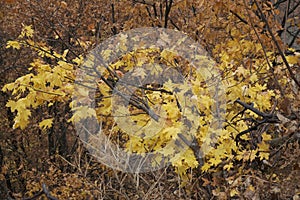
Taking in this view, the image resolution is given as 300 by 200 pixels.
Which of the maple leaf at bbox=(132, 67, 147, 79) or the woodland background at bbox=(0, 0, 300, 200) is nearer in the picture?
the woodland background at bbox=(0, 0, 300, 200)

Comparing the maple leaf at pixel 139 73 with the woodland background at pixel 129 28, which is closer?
the woodland background at pixel 129 28

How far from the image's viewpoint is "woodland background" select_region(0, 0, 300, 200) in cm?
303

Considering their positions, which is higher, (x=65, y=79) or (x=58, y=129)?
(x=65, y=79)

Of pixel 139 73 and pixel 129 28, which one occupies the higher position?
pixel 129 28

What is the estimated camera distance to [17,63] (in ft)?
34.6

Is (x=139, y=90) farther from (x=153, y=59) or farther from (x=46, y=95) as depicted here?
(x=46, y=95)

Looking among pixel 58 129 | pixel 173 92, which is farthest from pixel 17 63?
pixel 173 92

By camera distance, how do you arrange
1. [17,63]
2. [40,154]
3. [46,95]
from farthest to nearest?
[40,154] → [17,63] → [46,95]

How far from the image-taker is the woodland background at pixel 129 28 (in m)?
3.03

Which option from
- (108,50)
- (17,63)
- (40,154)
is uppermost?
(108,50)

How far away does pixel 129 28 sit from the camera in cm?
582

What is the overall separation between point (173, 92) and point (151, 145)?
0.56m

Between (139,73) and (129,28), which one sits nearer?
(139,73)

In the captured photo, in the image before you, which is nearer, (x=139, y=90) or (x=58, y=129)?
(x=139, y=90)
